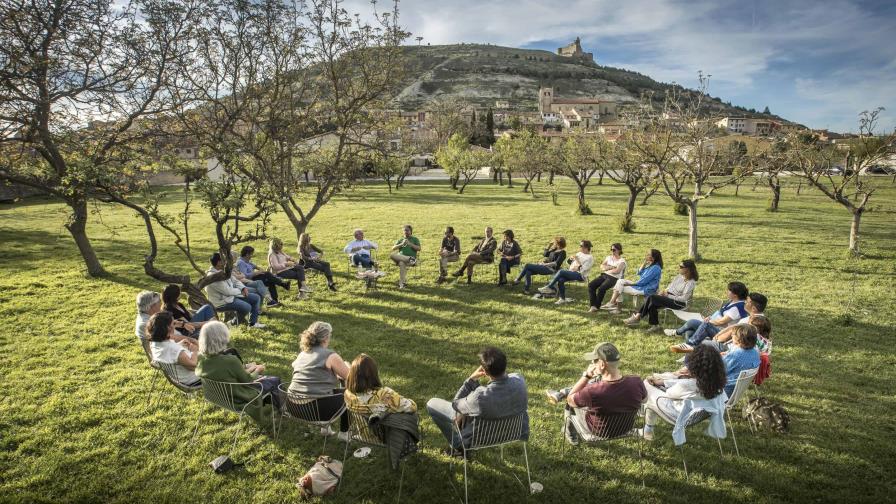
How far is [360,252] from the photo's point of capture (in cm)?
1257

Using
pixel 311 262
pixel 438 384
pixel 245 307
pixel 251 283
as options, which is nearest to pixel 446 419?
pixel 438 384

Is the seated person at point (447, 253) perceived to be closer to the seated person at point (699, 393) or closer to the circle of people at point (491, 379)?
the circle of people at point (491, 379)

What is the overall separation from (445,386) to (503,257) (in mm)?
5634

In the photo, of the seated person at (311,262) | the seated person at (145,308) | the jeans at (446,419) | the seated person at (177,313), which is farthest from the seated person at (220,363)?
the seated person at (311,262)

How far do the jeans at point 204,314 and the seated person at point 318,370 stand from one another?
3689 millimetres

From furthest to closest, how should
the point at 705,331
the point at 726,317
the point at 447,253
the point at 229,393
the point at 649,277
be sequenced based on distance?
1. the point at 447,253
2. the point at 649,277
3. the point at 705,331
4. the point at 726,317
5. the point at 229,393

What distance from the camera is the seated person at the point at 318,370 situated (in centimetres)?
503

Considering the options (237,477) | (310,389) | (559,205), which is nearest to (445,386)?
(310,389)

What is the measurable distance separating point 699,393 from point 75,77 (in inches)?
532

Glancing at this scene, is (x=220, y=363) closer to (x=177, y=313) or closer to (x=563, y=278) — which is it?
(x=177, y=313)

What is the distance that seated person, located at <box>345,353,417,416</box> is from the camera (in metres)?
4.55

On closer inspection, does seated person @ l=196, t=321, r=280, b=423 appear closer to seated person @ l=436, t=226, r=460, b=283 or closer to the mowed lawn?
the mowed lawn

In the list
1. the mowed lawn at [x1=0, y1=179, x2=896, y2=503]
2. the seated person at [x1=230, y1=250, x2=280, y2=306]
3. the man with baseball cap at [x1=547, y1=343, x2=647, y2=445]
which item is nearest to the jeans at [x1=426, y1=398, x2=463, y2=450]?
the mowed lawn at [x1=0, y1=179, x2=896, y2=503]

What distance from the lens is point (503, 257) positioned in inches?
466
